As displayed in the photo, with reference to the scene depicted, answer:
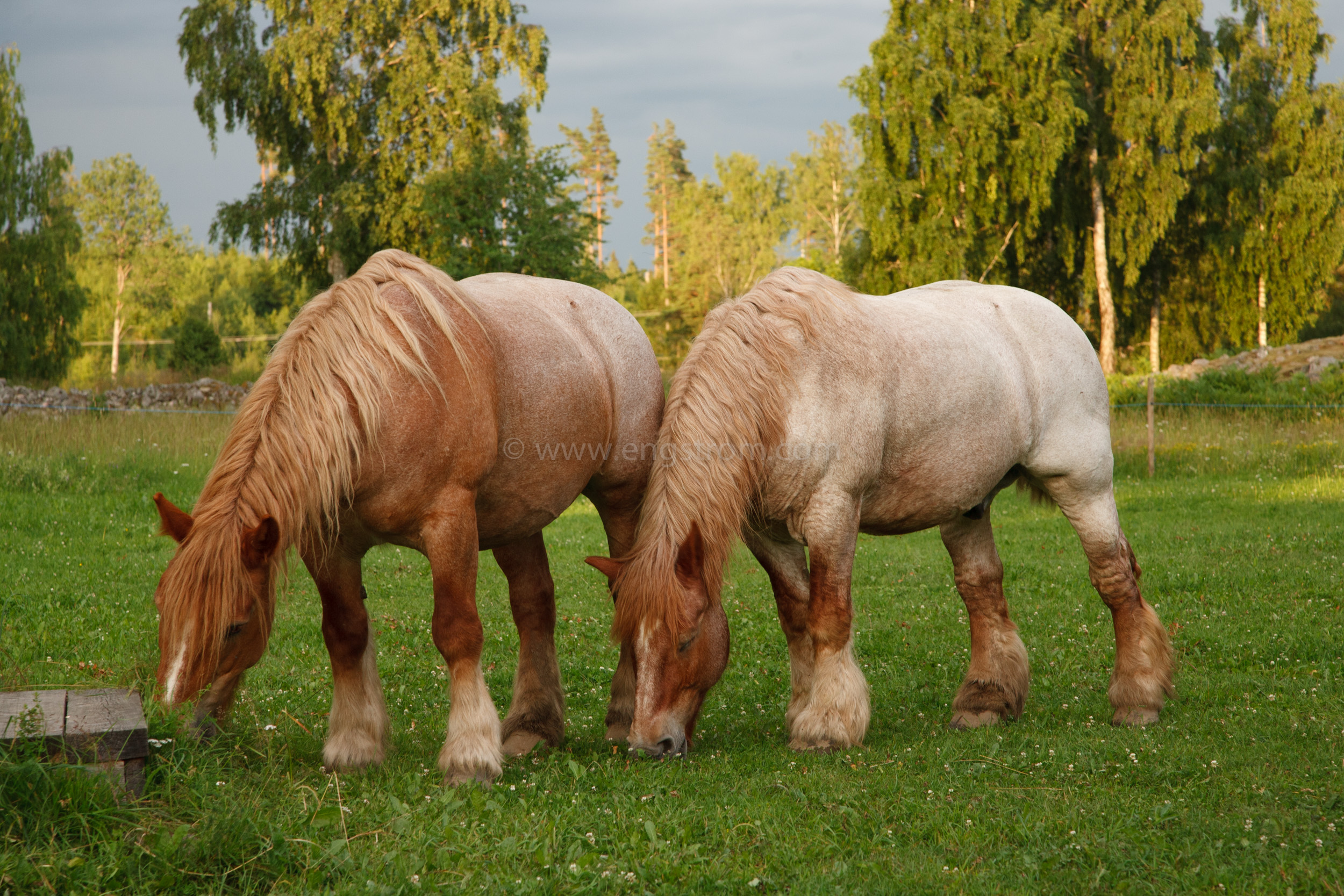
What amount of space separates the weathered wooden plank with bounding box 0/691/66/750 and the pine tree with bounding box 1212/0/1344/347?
33.0 metres

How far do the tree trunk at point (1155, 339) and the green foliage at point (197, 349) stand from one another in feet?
96.4

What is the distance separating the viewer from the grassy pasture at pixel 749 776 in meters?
2.87

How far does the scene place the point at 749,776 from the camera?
397cm

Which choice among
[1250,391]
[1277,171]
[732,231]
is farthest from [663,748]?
[732,231]

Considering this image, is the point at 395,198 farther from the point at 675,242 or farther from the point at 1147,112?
the point at 675,242

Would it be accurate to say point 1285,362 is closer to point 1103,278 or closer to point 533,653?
point 1103,278

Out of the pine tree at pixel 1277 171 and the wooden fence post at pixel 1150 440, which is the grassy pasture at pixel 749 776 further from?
the pine tree at pixel 1277 171

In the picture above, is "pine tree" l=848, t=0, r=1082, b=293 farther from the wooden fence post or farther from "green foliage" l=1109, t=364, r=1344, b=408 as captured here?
the wooden fence post

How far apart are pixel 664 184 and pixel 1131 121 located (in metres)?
39.7

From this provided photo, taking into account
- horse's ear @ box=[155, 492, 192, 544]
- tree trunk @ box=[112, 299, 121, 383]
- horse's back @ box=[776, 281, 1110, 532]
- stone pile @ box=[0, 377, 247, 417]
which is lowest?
horse's ear @ box=[155, 492, 192, 544]

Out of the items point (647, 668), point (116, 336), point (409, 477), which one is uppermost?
point (116, 336)

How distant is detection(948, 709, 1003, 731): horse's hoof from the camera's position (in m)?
4.86

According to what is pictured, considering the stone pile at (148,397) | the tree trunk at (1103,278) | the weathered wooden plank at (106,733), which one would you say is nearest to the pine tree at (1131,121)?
the tree trunk at (1103,278)

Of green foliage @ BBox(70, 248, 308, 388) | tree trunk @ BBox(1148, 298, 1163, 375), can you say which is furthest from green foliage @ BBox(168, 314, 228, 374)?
tree trunk @ BBox(1148, 298, 1163, 375)
